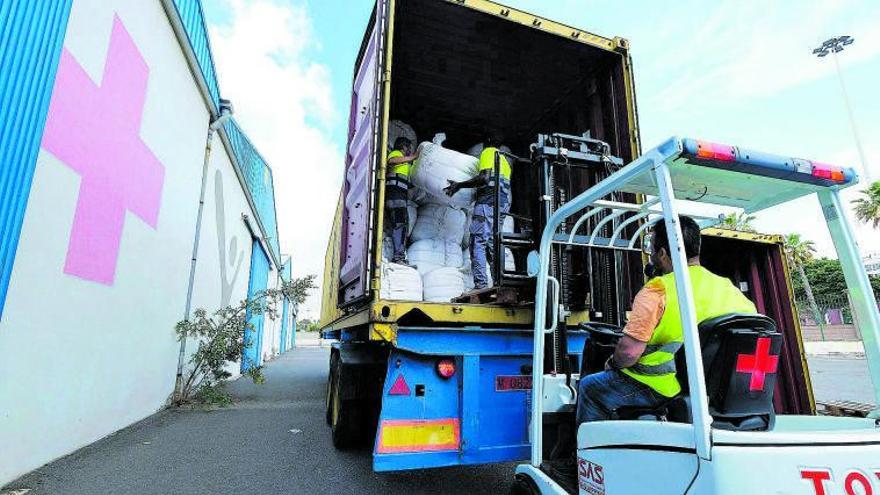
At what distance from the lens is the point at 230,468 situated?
12.6 feet

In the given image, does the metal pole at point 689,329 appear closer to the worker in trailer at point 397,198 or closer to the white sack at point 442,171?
the white sack at point 442,171

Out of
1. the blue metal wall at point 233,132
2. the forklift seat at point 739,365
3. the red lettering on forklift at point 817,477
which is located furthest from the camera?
the blue metal wall at point 233,132

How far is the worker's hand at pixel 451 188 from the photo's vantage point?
3979 mm

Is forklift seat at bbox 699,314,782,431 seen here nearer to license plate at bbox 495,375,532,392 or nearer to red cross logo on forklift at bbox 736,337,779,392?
red cross logo on forklift at bbox 736,337,779,392

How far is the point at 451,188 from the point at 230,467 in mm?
3042

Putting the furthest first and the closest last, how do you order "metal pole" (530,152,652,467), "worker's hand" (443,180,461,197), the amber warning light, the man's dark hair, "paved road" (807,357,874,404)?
1. "paved road" (807,357,874,404)
2. "worker's hand" (443,180,461,197)
3. the amber warning light
4. "metal pole" (530,152,652,467)
5. the man's dark hair

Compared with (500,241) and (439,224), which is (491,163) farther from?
(500,241)

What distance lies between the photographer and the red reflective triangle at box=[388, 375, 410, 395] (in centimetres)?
264

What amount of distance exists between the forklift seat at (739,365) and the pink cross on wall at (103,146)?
4.28 metres

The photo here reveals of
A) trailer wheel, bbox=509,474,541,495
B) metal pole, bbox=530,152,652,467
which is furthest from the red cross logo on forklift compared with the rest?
trailer wheel, bbox=509,474,541,495

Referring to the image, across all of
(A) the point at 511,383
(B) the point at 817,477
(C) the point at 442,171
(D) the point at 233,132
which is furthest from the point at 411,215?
(D) the point at 233,132

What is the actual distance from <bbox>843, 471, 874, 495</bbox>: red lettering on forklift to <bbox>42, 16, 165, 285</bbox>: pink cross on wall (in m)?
4.68

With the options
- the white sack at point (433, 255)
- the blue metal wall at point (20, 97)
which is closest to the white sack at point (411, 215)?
the white sack at point (433, 255)

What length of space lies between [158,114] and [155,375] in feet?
10.7
